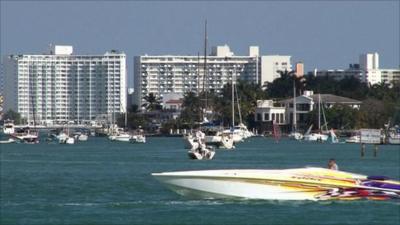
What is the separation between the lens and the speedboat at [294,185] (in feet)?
155

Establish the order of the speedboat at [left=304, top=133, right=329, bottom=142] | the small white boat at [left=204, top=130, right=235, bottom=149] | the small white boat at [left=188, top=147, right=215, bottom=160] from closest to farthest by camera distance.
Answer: the small white boat at [left=188, top=147, right=215, bottom=160] → the small white boat at [left=204, top=130, right=235, bottom=149] → the speedboat at [left=304, top=133, right=329, bottom=142]

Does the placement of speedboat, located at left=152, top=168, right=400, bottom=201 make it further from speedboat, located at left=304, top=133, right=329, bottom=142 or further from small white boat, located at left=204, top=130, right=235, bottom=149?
speedboat, located at left=304, top=133, right=329, bottom=142

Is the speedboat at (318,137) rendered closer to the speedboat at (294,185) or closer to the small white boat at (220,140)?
the small white boat at (220,140)

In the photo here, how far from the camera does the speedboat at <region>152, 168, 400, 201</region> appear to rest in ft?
155

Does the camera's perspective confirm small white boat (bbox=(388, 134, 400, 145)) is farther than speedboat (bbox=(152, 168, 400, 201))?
Yes

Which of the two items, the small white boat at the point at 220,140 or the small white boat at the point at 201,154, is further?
the small white boat at the point at 220,140

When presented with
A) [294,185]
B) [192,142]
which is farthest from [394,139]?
[294,185]

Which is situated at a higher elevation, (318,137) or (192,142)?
(192,142)

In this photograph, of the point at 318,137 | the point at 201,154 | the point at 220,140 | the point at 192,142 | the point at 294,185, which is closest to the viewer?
the point at 294,185

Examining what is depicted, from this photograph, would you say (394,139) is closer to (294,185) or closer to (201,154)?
(201,154)

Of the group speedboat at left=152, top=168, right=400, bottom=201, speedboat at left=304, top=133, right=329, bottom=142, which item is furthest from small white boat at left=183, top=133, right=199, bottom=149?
speedboat at left=152, top=168, right=400, bottom=201

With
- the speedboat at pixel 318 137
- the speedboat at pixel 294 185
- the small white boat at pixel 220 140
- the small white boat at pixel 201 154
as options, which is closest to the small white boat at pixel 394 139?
the small white boat at pixel 220 140

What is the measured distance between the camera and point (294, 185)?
47.4 meters

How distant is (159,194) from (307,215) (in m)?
12.4
